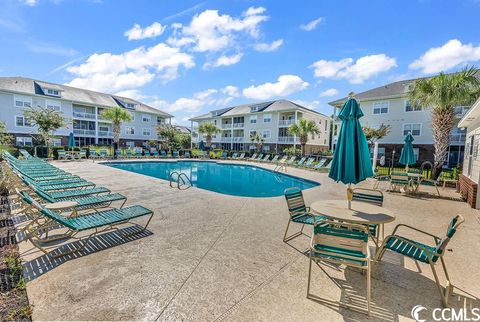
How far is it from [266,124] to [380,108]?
16755 mm

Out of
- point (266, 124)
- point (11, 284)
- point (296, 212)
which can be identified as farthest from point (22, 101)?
point (296, 212)

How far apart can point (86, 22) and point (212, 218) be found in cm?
1257

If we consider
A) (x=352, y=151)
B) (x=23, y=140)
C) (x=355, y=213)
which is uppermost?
(x=23, y=140)

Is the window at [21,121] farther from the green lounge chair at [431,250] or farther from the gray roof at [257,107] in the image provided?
the green lounge chair at [431,250]

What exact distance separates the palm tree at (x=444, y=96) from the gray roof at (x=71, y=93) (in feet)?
129

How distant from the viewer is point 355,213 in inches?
149

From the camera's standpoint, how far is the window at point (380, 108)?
24156 mm

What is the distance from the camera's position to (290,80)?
28734 millimetres

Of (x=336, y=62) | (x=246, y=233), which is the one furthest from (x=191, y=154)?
(x=246, y=233)

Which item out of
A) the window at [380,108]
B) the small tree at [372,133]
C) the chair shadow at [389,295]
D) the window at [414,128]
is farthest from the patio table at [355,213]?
the window at [380,108]

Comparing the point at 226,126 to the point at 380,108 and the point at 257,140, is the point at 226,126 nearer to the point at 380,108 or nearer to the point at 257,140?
the point at 257,140

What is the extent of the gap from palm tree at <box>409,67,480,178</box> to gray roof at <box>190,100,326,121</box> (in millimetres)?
20971

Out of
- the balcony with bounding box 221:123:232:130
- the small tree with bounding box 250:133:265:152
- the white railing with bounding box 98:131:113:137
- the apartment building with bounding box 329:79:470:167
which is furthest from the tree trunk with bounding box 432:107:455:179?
the white railing with bounding box 98:131:113:137

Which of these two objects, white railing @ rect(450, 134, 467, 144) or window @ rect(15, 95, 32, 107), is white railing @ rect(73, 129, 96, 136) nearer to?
window @ rect(15, 95, 32, 107)
